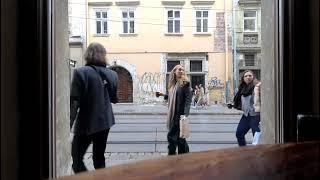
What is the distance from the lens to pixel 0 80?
1715 millimetres

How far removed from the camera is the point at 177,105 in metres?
3.31

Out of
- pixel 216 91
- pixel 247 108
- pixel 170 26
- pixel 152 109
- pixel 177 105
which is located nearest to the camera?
pixel 177 105

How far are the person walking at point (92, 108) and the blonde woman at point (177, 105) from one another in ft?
2.56

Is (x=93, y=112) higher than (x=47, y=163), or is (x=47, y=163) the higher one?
(x=93, y=112)

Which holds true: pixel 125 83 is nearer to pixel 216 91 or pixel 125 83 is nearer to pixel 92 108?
pixel 216 91

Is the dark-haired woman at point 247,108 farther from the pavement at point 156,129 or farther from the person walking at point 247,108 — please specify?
the pavement at point 156,129

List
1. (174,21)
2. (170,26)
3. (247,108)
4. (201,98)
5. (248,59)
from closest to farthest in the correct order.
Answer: (247,108)
(248,59)
(201,98)
(174,21)
(170,26)

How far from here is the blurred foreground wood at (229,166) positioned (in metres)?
0.76

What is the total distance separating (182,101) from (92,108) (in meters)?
0.91

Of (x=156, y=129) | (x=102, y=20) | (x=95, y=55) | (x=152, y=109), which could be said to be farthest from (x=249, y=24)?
(x=95, y=55)

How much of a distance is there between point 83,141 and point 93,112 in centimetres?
17

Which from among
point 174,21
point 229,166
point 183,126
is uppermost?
point 174,21
